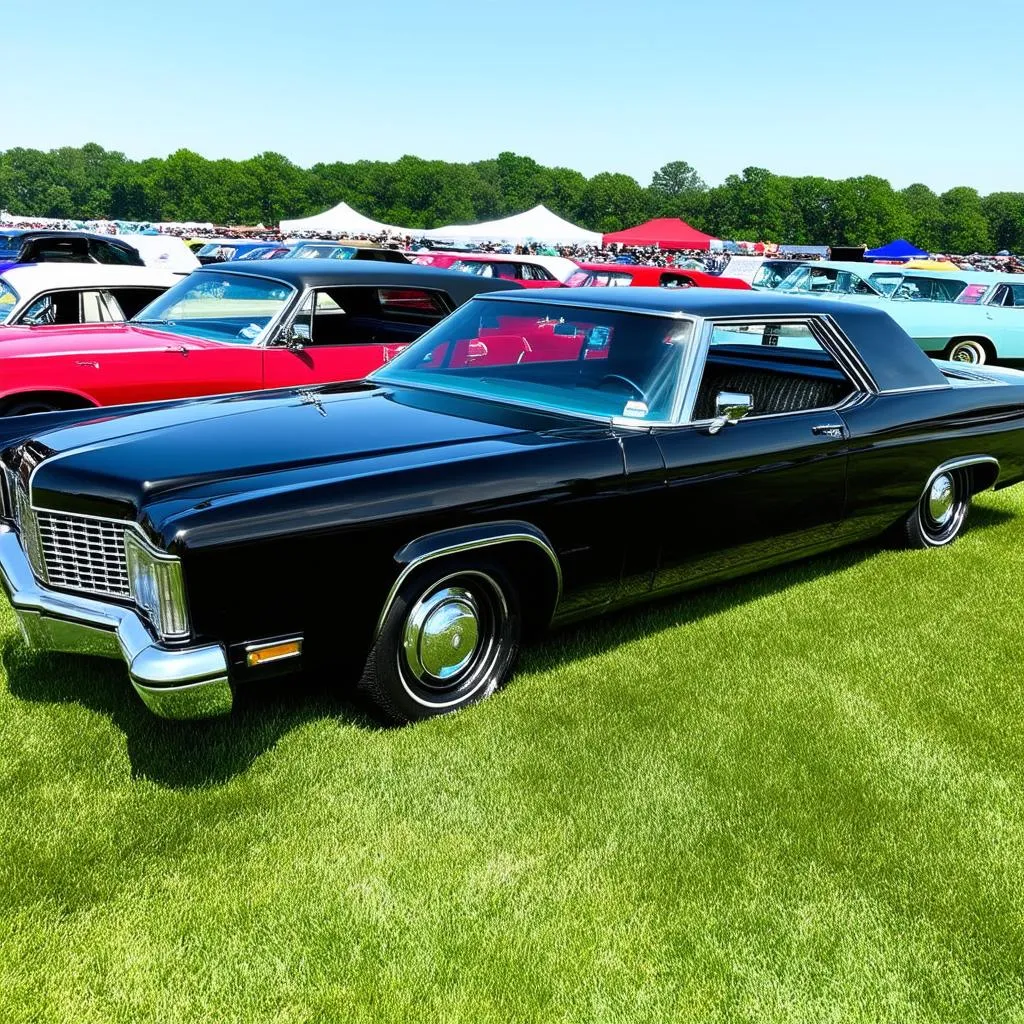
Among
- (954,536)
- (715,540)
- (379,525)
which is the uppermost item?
(379,525)

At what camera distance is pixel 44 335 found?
6574mm

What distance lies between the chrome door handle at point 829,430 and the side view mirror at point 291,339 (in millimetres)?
3450

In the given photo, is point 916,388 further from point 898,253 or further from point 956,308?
point 898,253

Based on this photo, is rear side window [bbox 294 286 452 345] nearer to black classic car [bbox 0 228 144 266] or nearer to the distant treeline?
black classic car [bbox 0 228 144 266]

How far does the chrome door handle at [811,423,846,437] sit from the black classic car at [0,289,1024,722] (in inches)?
0.6

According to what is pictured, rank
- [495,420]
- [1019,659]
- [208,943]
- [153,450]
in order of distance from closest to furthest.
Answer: [208,943], [153,450], [495,420], [1019,659]

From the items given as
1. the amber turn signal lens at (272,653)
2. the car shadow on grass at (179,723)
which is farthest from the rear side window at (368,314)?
the amber turn signal lens at (272,653)

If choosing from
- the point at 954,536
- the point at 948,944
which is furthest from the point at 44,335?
the point at 948,944

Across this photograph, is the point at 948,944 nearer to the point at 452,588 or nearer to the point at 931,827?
the point at 931,827

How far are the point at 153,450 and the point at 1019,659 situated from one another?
11.6 feet

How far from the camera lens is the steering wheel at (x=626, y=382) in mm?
4145

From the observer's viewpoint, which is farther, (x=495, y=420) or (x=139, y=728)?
(x=495, y=420)

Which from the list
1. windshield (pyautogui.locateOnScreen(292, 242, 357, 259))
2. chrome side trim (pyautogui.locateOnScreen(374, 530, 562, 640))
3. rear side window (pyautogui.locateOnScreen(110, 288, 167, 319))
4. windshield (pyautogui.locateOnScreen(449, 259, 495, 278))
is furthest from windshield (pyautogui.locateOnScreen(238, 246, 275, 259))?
chrome side trim (pyautogui.locateOnScreen(374, 530, 562, 640))

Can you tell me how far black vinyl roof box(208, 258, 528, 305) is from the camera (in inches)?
269
